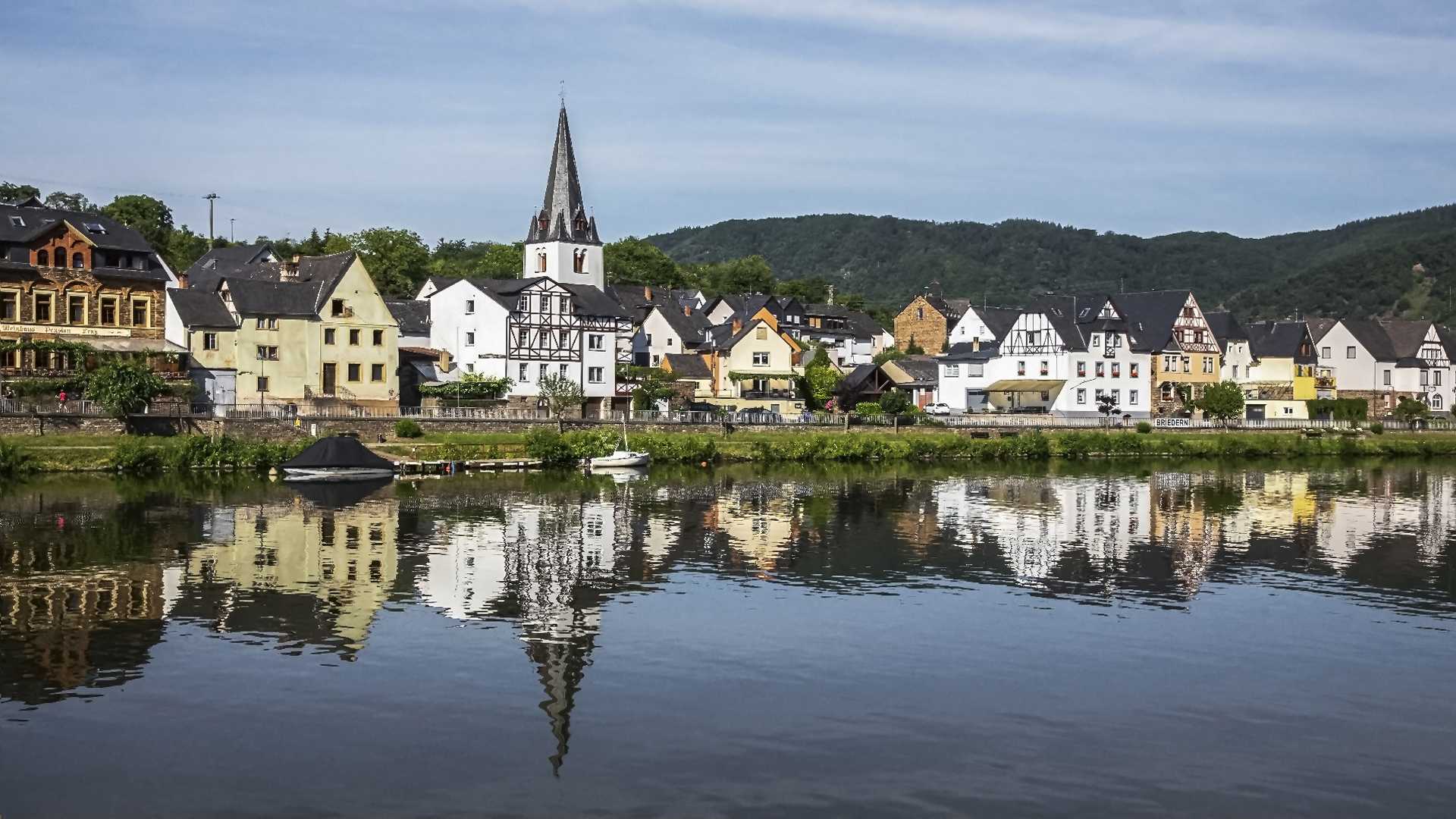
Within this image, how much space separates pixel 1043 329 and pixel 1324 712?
82412 millimetres

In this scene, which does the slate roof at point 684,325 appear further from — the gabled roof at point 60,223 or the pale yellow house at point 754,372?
the gabled roof at point 60,223

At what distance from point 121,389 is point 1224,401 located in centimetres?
7183

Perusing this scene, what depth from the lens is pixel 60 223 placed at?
73.6 metres

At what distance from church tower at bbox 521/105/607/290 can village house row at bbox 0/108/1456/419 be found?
153 millimetres

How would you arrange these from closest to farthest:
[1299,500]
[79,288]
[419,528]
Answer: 1. [419,528]
2. [1299,500]
3. [79,288]

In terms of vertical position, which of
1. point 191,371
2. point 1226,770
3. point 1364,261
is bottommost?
point 1226,770

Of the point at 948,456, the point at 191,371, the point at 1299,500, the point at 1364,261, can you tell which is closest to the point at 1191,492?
the point at 1299,500

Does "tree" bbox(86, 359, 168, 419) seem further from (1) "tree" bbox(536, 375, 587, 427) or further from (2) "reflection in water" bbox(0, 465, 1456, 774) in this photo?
(1) "tree" bbox(536, 375, 587, 427)

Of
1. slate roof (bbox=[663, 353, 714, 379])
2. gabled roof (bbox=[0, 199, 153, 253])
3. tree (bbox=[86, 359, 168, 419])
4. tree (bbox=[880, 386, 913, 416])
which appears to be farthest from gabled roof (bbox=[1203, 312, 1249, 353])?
tree (bbox=[86, 359, 168, 419])

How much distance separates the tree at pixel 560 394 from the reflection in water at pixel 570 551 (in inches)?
726

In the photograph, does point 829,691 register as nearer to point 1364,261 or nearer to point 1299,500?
point 1299,500

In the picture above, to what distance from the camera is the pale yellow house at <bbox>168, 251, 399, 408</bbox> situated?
76938 mm

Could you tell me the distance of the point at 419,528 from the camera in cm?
4566

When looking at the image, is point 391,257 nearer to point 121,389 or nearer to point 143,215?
point 143,215
